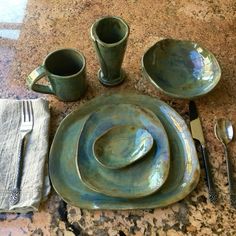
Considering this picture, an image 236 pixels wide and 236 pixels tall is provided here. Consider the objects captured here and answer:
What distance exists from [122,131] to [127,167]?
0.26 ft

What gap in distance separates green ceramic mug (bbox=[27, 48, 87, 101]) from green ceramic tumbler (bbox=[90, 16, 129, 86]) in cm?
5

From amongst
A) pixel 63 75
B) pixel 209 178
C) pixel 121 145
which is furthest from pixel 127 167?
pixel 63 75

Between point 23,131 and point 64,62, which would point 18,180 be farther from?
point 64,62

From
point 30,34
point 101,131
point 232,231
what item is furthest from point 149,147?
point 30,34

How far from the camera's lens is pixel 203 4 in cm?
98

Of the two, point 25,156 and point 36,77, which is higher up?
point 36,77

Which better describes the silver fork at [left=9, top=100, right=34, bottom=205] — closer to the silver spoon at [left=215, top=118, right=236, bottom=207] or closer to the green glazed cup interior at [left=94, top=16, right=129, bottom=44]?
the green glazed cup interior at [left=94, top=16, right=129, bottom=44]

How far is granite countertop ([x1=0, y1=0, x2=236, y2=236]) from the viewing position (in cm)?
64

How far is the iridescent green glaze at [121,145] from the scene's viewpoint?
2.20 ft

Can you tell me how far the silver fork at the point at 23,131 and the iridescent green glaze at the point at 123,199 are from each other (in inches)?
2.4

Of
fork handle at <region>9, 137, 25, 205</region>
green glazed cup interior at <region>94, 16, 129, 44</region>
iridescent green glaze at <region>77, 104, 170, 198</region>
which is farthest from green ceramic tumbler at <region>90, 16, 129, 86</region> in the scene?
fork handle at <region>9, 137, 25, 205</region>

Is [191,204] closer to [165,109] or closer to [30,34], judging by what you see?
[165,109]

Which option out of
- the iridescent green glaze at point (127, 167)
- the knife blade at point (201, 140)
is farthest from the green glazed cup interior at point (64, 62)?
the knife blade at point (201, 140)

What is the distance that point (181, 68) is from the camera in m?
0.83
